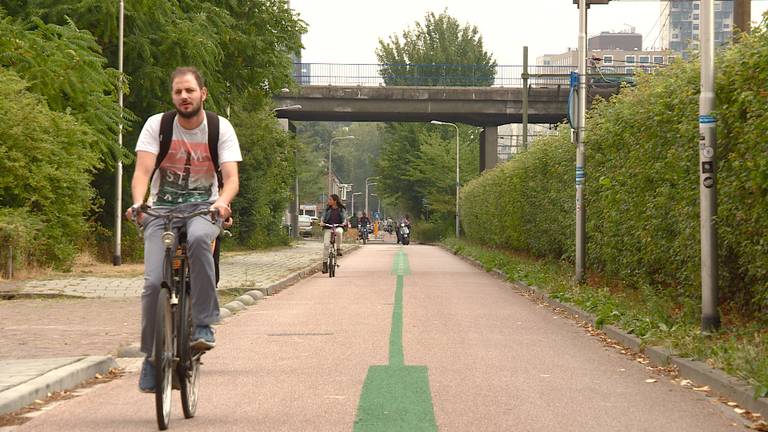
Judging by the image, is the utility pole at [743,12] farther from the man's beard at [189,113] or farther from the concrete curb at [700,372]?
the man's beard at [189,113]

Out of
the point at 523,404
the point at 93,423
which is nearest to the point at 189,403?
the point at 93,423

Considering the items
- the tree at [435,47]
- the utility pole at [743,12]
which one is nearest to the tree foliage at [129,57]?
the utility pole at [743,12]

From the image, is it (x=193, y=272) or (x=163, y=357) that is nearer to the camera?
(x=163, y=357)

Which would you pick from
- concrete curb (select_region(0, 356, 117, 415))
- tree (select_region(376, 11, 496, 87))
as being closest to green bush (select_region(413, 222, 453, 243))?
tree (select_region(376, 11, 496, 87))

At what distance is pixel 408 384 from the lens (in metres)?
8.70

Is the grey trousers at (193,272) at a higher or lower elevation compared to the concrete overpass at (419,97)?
lower

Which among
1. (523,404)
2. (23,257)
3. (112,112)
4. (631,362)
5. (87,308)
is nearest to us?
(523,404)

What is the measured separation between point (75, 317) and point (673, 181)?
7050 millimetres

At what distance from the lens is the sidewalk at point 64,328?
329 inches

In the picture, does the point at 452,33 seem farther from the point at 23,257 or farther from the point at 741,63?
the point at 741,63

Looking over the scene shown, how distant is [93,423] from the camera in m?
7.05

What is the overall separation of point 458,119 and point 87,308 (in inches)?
1718

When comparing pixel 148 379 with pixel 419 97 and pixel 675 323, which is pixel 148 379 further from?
pixel 419 97

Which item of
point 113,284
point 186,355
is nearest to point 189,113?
point 186,355
